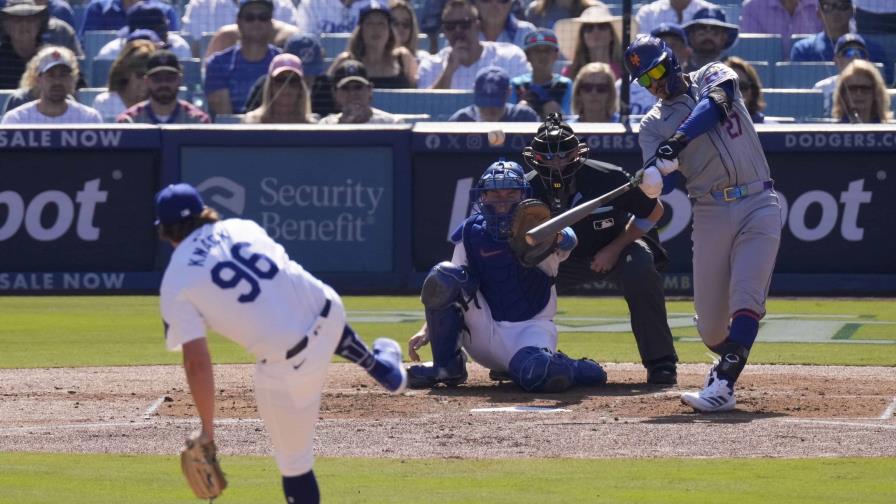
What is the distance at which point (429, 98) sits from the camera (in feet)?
50.1

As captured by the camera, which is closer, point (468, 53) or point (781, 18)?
point (468, 53)

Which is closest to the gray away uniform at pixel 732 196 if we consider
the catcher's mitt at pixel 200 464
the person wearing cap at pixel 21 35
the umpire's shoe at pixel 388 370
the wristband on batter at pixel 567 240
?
the wristband on batter at pixel 567 240

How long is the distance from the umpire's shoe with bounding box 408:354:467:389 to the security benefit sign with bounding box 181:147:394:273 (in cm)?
524

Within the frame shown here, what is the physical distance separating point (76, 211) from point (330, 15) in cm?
374

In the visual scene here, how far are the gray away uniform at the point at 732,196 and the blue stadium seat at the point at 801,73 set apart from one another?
722cm

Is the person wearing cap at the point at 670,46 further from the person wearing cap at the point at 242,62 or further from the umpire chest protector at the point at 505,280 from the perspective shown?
the umpire chest protector at the point at 505,280

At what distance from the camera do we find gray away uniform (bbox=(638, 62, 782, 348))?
8203 millimetres

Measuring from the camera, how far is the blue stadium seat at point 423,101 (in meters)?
15.2

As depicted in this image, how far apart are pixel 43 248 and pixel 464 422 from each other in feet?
25.2

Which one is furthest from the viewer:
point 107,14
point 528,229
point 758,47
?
point 107,14

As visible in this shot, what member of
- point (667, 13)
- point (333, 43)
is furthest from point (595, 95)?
point (333, 43)

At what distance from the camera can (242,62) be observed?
1526 centimetres

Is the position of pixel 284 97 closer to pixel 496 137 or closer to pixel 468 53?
pixel 468 53

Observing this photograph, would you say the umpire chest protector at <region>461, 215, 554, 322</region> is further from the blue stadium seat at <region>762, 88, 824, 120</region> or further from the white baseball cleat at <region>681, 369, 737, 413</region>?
the blue stadium seat at <region>762, 88, 824, 120</region>
